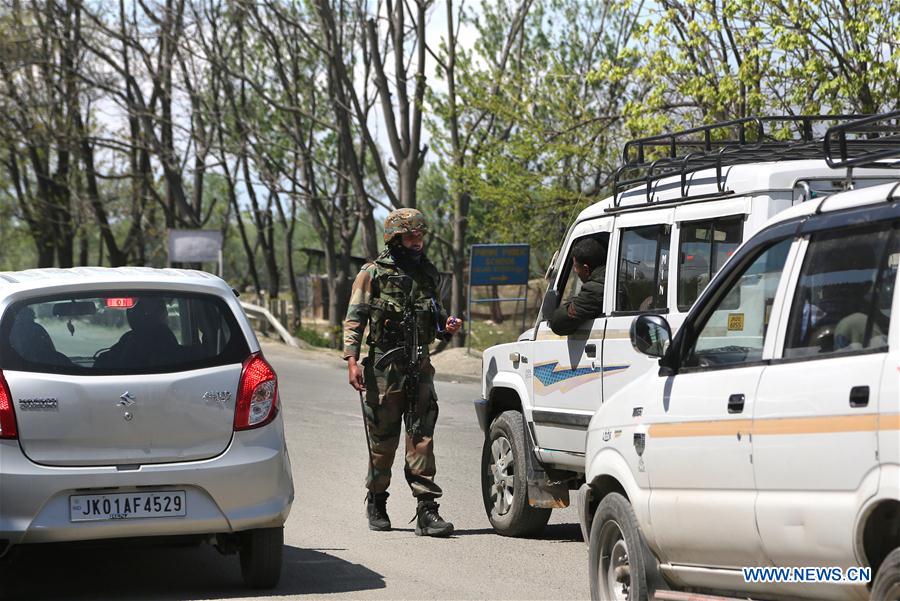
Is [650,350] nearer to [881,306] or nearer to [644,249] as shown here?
[881,306]

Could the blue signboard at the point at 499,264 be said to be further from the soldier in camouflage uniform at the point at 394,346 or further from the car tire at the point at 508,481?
the soldier in camouflage uniform at the point at 394,346

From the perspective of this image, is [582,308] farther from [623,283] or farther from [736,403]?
[736,403]

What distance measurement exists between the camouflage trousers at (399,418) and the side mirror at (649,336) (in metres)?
3.46

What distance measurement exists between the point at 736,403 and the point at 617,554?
1315mm

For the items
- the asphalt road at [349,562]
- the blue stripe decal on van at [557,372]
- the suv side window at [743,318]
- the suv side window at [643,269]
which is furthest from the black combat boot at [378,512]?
the suv side window at [743,318]

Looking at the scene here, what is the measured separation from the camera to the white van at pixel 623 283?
6.85 metres

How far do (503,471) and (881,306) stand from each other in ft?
16.5

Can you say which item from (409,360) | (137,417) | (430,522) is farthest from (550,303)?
(137,417)

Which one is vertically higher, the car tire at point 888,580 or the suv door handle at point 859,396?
the suv door handle at point 859,396

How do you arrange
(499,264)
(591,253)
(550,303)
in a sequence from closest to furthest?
(591,253)
(550,303)
(499,264)

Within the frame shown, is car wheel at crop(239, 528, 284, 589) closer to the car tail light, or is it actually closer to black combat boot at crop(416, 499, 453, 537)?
the car tail light

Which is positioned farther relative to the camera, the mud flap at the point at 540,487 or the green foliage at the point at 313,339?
the green foliage at the point at 313,339

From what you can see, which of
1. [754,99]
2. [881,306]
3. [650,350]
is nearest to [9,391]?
[650,350]

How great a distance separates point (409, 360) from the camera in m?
8.76
